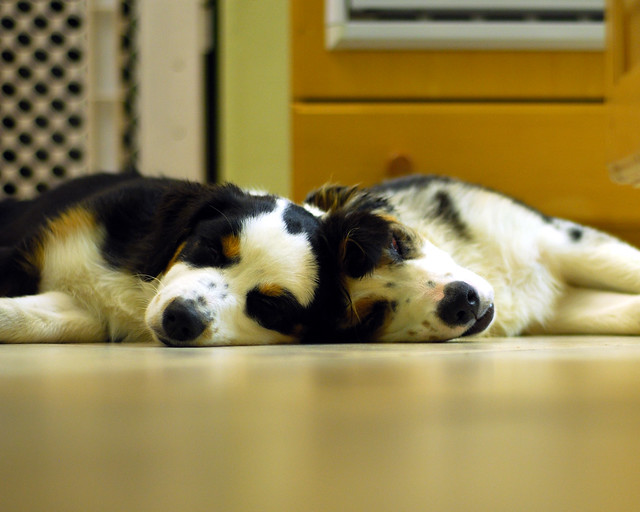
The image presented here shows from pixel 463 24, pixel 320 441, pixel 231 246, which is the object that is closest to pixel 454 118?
pixel 463 24

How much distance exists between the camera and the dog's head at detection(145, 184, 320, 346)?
4.35 feet

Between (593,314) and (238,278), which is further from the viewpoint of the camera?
(593,314)

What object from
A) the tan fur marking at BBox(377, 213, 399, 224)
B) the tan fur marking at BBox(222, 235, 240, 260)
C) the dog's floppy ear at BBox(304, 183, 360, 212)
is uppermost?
the dog's floppy ear at BBox(304, 183, 360, 212)

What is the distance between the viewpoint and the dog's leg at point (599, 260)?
186cm

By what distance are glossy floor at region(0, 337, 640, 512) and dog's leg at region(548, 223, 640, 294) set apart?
43.7 inches

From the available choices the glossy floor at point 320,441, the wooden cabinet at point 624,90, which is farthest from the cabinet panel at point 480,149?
the glossy floor at point 320,441

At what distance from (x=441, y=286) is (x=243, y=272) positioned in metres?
0.36

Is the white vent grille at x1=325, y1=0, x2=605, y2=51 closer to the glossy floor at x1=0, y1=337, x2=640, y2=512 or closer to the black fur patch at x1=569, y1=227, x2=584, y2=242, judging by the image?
the black fur patch at x1=569, y1=227, x2=584, y2=242

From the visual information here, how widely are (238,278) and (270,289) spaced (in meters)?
0.06

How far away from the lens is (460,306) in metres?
1.43

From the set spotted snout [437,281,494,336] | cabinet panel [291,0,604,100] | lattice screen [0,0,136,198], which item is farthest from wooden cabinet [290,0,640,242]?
spotted snout [437,281,494,336]

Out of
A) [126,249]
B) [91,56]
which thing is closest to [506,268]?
[126,249]

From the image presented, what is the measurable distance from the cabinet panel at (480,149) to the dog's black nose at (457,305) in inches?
43.2

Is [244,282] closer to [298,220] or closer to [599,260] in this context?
[298,220]
